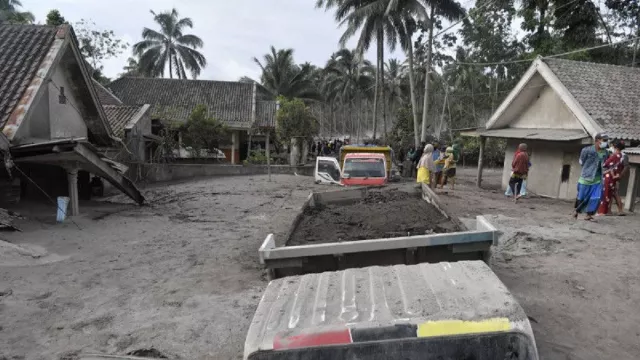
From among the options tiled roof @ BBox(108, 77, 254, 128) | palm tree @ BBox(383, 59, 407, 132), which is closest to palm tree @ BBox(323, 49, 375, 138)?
palm tree @ BBox(383, 59, 407, 132)

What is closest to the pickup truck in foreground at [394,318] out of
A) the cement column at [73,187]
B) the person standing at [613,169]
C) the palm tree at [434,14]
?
the person standing at [613,169]

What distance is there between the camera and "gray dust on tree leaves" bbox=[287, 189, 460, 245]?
5.88 m

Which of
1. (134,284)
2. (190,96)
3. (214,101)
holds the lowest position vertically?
(134,284)

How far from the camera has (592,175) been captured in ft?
31.4

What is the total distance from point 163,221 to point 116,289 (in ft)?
19.1

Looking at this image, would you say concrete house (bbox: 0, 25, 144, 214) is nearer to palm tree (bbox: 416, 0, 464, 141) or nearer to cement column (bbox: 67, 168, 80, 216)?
cement column (bbox: 67, 168, 80, 216)

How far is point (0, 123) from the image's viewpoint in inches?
409

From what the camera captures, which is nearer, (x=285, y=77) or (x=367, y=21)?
(x=367, y=21)

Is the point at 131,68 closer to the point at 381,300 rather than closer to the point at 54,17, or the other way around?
the point at 54,17

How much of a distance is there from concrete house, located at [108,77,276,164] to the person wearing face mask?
2335cm

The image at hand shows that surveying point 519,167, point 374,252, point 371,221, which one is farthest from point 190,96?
point 374,252

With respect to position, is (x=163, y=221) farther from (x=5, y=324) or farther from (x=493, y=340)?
(x=493, y=340)

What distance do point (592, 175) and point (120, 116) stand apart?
69.2 feet

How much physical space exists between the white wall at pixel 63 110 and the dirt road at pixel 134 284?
9.51ft
